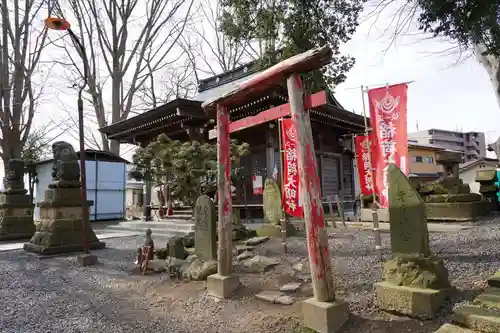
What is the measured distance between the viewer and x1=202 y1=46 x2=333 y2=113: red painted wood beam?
3518 millimetres

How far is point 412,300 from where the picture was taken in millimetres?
3326

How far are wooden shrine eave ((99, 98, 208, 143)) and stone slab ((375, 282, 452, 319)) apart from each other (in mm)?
9609

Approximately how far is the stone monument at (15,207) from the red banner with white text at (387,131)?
11.6 m

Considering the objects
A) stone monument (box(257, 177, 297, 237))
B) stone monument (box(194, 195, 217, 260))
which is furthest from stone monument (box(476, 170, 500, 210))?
stone monument (box(194, 195, 217, 260))

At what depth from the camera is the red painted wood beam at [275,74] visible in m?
3.52

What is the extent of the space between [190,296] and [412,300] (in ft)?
9.43

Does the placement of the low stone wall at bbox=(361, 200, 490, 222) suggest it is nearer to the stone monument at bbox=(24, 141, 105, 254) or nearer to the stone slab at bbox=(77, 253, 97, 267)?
the stone slab at bbox=(77, 253, 97, 267)

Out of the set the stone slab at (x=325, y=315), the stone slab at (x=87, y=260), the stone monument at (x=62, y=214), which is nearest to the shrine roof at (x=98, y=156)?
the stone monument at (x=62, y=214)

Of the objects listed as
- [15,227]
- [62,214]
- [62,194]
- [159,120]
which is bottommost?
[15,227]

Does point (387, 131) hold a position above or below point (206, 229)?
above

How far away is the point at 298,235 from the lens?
27.4 ft

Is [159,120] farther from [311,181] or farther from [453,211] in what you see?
[311,181]

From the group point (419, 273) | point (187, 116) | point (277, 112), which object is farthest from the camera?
point (187, 116)

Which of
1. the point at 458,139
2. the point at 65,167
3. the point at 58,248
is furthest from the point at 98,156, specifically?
the point at 458,139
